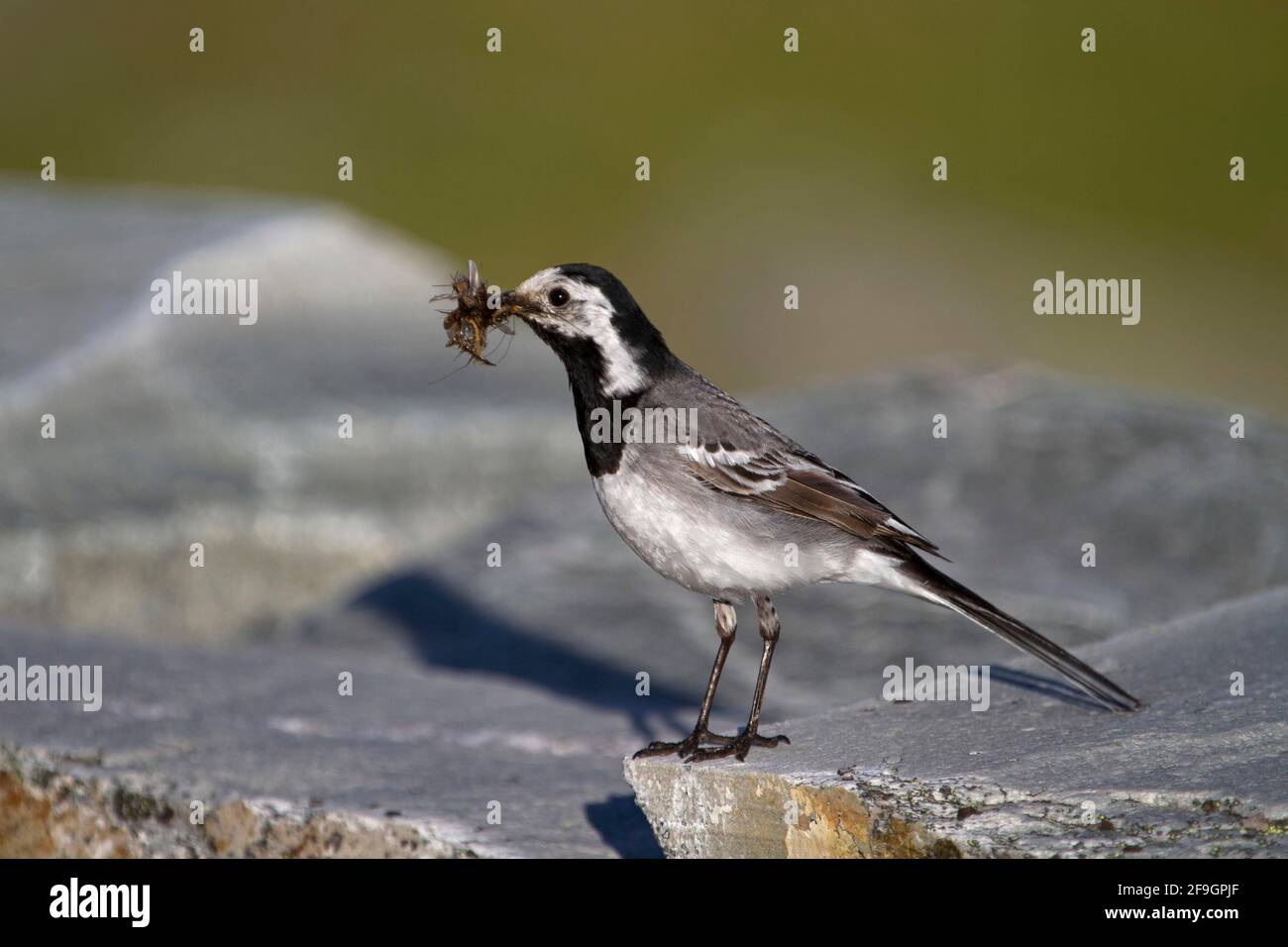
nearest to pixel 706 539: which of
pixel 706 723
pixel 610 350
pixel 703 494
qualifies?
pixel 703 494

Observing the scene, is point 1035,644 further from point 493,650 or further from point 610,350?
point 493,650

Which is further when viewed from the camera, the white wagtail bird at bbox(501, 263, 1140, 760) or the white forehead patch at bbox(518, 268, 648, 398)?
the white forehead patch at bbox(518, 268, 648, 398)

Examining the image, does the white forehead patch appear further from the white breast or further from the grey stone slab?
the grey stone slab

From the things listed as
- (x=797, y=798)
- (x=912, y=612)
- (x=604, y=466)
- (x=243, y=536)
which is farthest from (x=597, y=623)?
(x=797, y=798)

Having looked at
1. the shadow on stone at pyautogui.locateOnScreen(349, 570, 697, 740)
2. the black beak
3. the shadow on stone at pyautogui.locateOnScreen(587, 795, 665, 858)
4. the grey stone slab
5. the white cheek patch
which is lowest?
the shadow on stone at pyautogui.locateOnScreen(587, 795, 665, 858)

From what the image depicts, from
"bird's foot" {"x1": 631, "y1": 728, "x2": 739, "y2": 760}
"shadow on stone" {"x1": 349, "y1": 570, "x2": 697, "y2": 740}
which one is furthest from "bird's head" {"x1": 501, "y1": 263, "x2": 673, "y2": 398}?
"shadow on stone" {"x1": 349, "y1": 570, "x2": 697, "y2": 740}

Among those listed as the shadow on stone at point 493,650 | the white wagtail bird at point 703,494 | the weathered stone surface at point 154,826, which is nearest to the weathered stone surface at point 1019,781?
the white wagtail bird at point 703,494

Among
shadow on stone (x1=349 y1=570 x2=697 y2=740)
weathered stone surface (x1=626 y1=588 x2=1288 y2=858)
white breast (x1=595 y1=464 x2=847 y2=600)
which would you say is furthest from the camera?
shadow on stone (x1=349 y1=570 x2=697 y2=740)

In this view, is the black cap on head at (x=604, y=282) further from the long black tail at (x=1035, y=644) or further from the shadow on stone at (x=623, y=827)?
the shadow on stone at (x=623, y=827)
